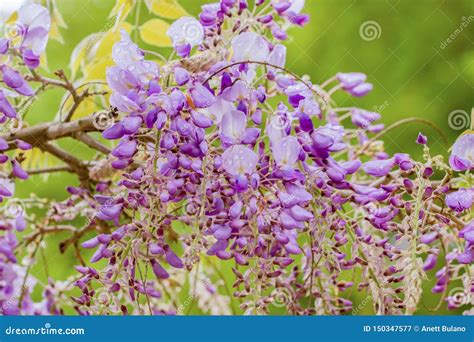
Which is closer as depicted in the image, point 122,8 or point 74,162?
point 122,8

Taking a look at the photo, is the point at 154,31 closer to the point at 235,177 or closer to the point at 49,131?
the point at 49,131

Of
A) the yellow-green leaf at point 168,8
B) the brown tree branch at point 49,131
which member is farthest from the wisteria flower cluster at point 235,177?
the yellow-green leaf at point 168,8

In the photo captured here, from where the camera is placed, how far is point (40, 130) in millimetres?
928

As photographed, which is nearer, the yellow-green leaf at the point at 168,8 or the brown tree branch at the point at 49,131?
the brown tree branch at the point at 49,131

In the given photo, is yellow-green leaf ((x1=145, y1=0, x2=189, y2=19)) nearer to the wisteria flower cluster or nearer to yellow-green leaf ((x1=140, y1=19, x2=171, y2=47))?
yellow-green leaf ((x1=140, y1=19, x2=171, y2=47))

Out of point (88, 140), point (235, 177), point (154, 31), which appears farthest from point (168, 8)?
point (235, 177)

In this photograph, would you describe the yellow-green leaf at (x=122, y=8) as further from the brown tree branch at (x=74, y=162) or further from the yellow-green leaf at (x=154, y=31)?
the brown tree branch at (x=74, y=162)

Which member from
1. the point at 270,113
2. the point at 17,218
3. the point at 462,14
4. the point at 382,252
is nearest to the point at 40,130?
the point at 17,218

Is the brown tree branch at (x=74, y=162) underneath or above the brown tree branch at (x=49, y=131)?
underneath

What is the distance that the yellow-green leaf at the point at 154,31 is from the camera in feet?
3.32

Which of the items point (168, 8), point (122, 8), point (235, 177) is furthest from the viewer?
point (168, 8)

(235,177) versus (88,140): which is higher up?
(235,177)

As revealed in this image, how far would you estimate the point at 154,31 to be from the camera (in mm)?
1015

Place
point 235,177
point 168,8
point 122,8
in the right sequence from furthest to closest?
point 168,8, point 122,8, point 235,177
